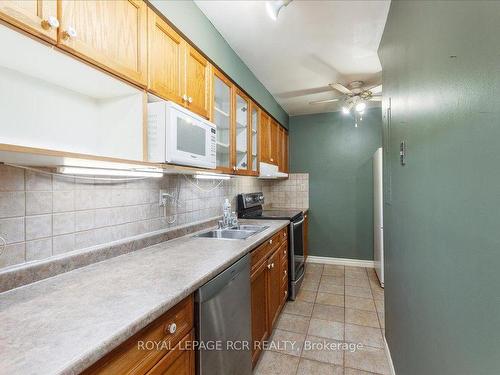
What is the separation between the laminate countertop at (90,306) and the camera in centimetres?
59

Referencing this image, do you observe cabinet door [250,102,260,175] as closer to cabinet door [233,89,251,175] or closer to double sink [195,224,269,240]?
cabinet door [233,89,251,175]

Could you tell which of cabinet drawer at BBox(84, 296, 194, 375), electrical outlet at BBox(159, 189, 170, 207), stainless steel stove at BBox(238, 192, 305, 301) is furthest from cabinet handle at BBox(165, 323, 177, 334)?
stainless steel stove at BBox(238, 192, 305, 301)

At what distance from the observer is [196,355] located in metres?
1.08

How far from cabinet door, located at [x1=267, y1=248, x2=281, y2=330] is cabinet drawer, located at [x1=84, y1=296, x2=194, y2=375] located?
116 cm

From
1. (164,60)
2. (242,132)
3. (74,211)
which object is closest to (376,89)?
(242,132)

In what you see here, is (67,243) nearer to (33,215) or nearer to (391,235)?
(33,215)

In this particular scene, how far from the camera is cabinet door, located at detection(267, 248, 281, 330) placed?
6.93 feet

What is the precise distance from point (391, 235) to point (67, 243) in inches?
75.9

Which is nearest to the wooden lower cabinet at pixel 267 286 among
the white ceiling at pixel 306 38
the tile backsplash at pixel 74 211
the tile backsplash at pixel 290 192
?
the tile backsplash at pixel 74 211

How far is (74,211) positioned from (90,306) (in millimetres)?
549

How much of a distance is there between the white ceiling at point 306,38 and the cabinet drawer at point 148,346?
1.88 metres

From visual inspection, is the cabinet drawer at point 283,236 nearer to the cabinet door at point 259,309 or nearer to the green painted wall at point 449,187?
the cabinet door at point 259,309

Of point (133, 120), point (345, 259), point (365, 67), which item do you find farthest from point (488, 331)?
point (345, 259)

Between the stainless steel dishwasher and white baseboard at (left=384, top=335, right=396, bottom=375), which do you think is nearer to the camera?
the stainless steel dishwasher
